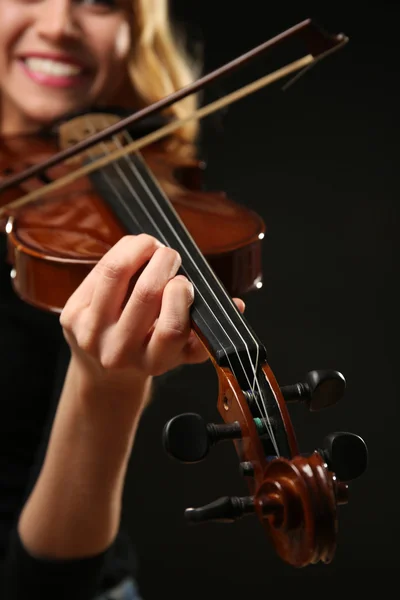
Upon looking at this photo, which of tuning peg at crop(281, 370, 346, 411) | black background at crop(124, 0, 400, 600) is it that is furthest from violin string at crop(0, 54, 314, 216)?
black background at crop(124, 0, 400, 600)

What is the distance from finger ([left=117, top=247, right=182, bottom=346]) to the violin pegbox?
5 centimetres

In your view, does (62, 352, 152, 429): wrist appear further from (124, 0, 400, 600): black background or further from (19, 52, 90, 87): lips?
(124, 0, 400, 600): black background

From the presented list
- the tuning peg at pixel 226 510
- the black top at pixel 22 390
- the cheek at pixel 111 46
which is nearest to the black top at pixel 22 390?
the black top at pixel 22 390

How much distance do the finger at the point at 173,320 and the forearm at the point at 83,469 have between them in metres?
0.10

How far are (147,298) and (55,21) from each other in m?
0.55

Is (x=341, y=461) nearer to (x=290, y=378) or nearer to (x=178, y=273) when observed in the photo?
(x=178, y=273)

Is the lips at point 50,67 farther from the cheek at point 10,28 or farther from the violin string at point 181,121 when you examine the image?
the violin string at point 181,121

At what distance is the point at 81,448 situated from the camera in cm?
66

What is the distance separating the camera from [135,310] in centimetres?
49

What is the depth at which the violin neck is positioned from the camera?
486 millimetres

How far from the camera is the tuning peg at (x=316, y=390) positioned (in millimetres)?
475

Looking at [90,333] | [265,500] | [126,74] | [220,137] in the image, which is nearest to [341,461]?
[265,500]

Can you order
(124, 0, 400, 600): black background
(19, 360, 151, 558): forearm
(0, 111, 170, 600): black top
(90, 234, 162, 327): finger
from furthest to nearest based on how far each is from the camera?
(124, 0, 400, 600): black background < (0, 111, 170, 600): black top < (19, 360, 151, 558): forearm < (90, 234, 162, 327): finger

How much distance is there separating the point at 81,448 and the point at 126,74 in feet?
2.00
